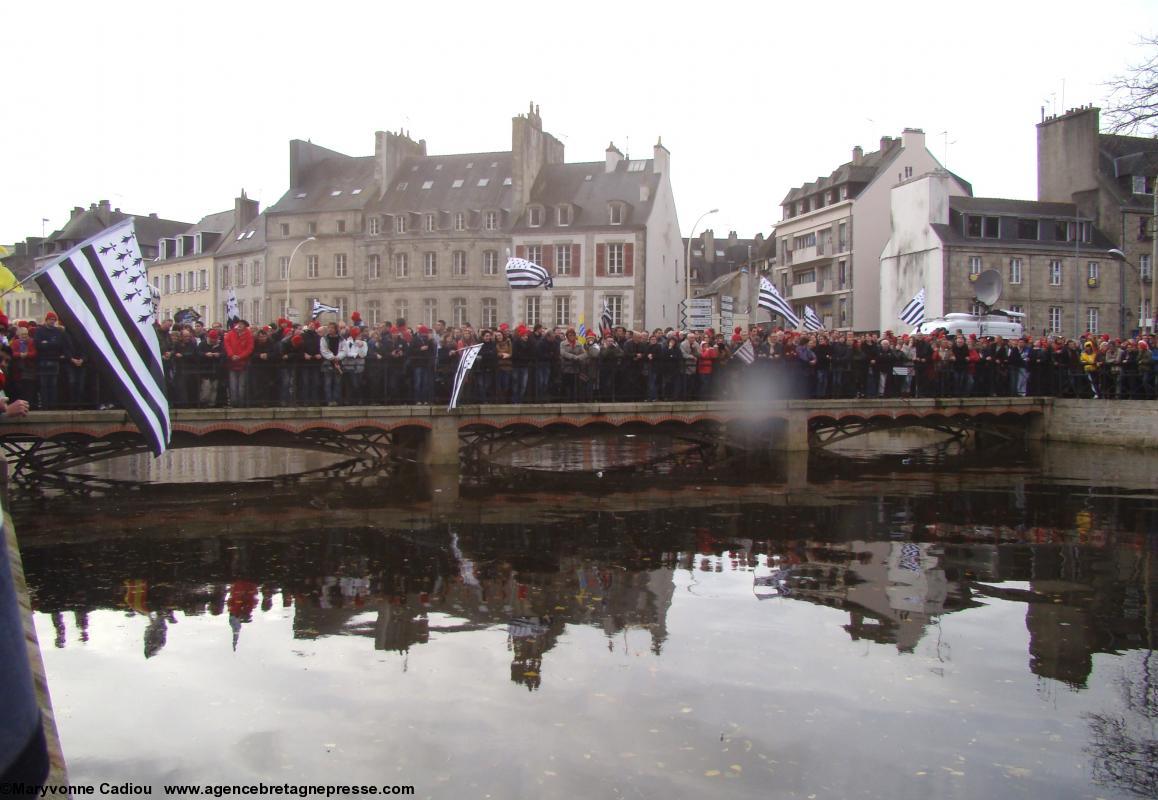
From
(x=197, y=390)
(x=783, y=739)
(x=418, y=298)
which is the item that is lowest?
(x=783, y=739)

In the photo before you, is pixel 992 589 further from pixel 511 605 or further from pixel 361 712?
pixel 361 712

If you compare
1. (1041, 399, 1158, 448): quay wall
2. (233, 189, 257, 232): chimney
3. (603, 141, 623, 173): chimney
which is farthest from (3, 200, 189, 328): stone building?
(1041, 399, 1158, 448): quay wall

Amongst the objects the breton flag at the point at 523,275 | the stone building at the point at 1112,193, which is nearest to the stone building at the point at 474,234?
the stone building at the point at 1112,193

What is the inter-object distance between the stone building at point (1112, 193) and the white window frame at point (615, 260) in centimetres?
2555

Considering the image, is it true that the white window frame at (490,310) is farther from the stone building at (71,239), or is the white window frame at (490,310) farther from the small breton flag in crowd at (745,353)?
the small breton flag in crowd at (745,353)

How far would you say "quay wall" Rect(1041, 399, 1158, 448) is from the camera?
25406 mm

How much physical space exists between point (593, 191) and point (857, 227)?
666 inches

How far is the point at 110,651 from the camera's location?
7.87 meters

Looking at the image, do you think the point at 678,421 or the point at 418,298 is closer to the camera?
the point at 678,421

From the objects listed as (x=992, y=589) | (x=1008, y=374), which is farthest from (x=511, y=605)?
(x=1008, y=374)

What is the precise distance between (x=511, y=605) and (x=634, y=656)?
6.11 ft

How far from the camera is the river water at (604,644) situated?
5867mm

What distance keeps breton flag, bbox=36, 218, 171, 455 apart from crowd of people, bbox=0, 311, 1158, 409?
6.84 metres

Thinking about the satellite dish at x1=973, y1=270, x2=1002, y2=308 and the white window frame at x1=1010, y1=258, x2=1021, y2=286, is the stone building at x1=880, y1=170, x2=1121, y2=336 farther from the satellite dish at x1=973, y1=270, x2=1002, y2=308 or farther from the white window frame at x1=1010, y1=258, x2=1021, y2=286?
the satellite dish at x1=973, y1=270, x2=1002, y2=308
